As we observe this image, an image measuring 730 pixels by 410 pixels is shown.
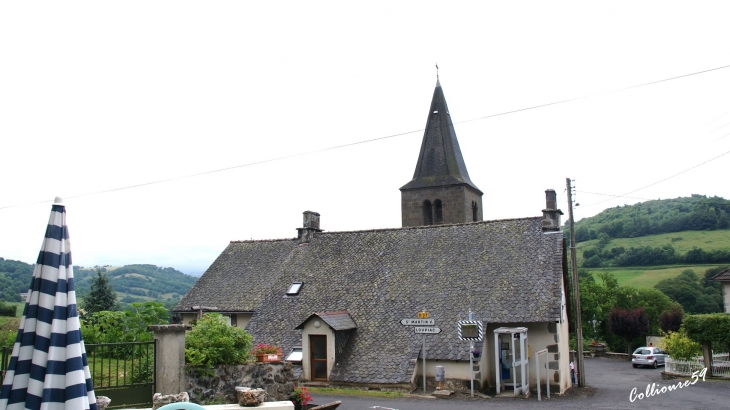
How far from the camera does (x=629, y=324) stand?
140ft

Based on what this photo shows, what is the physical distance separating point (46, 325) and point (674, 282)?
7544 cm

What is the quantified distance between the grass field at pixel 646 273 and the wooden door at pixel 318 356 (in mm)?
58542

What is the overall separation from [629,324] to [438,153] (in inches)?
775

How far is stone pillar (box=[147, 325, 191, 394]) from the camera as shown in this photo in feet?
34.7

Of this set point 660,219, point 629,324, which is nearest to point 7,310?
point 629,324

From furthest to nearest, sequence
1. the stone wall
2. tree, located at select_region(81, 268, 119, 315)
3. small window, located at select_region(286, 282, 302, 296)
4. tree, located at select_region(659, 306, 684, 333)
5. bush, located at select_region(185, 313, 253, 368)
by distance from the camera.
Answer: tree, located at select_region(659, 306, 684, 333) < tree, located at select_region(81, 268, 119, 315) < small window, located at select_region(286, 282, 302, 296) < bush, located at select_region(185, 313, 253, 368) < the stone wall

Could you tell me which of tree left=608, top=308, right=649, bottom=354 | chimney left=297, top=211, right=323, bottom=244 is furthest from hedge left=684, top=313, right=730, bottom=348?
tree left=608, top=308, right=649, bottom=354

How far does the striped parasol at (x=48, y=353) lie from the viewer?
4.74m

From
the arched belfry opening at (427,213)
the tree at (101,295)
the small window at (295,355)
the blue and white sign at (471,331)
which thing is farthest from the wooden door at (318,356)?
the tree at (101,295)

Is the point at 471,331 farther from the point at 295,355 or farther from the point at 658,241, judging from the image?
the point at 658,241

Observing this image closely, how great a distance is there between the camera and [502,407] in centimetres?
1606

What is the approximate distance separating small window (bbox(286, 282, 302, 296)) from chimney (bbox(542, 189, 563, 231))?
10.6 m

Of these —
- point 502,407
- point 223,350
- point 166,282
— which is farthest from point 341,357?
point 166,282

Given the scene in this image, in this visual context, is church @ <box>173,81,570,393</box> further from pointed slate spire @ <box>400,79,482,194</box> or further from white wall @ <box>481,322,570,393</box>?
pointed slate spire @ <box>400,79,482,194</box>
